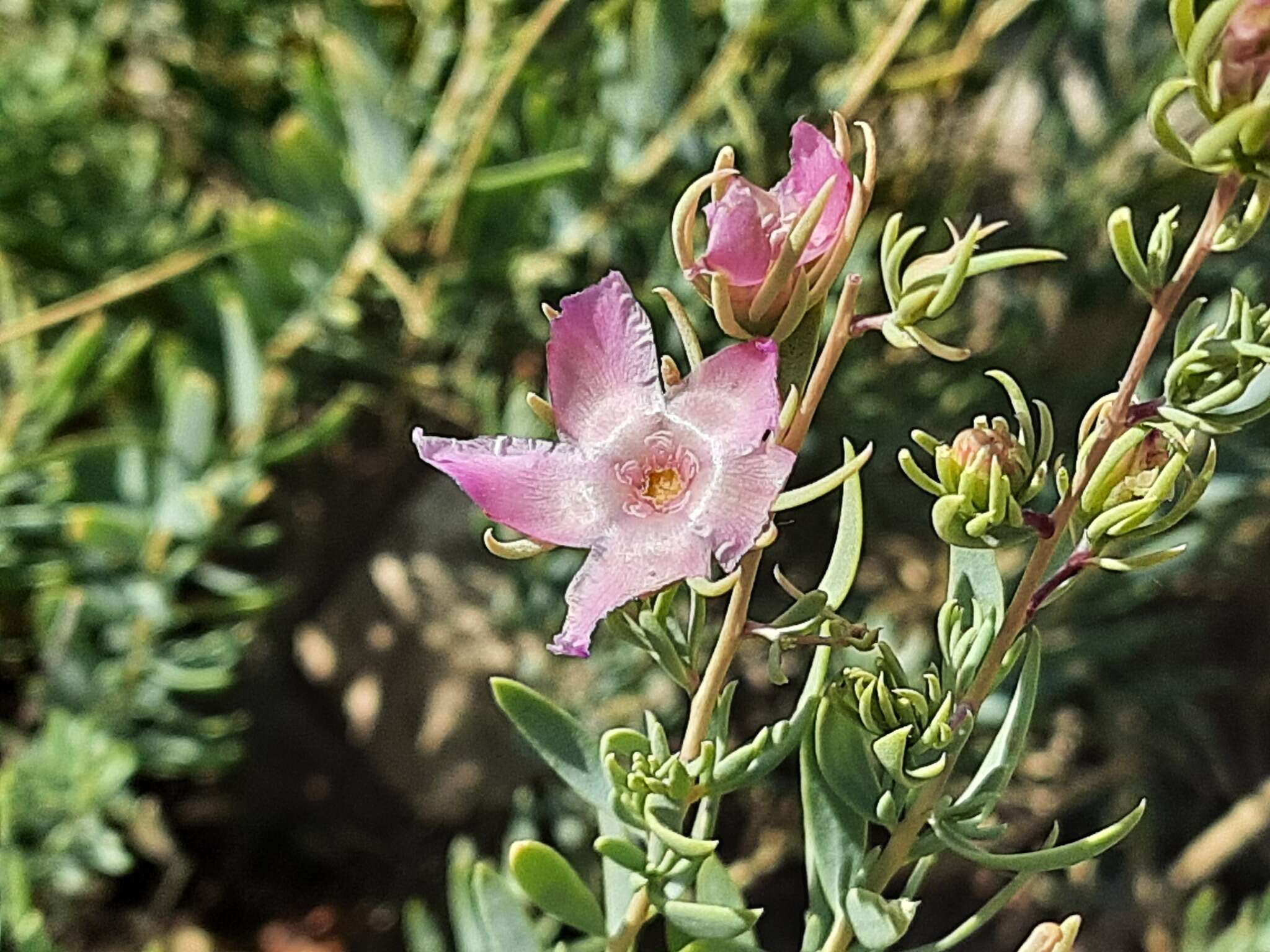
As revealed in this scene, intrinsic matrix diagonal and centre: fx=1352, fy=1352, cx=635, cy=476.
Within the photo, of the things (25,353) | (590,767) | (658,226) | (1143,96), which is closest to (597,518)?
(590,767)

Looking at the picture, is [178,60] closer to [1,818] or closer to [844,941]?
[1,818]

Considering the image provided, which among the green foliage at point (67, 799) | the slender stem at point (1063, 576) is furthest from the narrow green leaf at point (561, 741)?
the green foliage at point (67, 799)

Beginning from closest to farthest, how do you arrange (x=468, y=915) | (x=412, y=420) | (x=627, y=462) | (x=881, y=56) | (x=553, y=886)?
(x=627, y=462)
(x=553, y=886)
(x=468, y=915)
(x=881, y=56)
(x=412, y=420)

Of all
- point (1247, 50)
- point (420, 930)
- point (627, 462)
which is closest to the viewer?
point (1247, 50)

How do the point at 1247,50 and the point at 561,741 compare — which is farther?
the point at 561,741

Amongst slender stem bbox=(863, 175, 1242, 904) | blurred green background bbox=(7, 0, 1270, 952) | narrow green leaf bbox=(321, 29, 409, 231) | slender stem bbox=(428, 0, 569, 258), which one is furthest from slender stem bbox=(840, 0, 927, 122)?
slender stem bbox=(863, 175, 1242, 904)

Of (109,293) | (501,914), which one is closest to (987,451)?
(501,914)

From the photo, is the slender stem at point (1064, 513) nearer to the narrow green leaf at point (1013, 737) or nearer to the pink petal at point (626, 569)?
the narrow green leaf at point (1013, 737)

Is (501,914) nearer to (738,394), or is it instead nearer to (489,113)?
(738,394)
